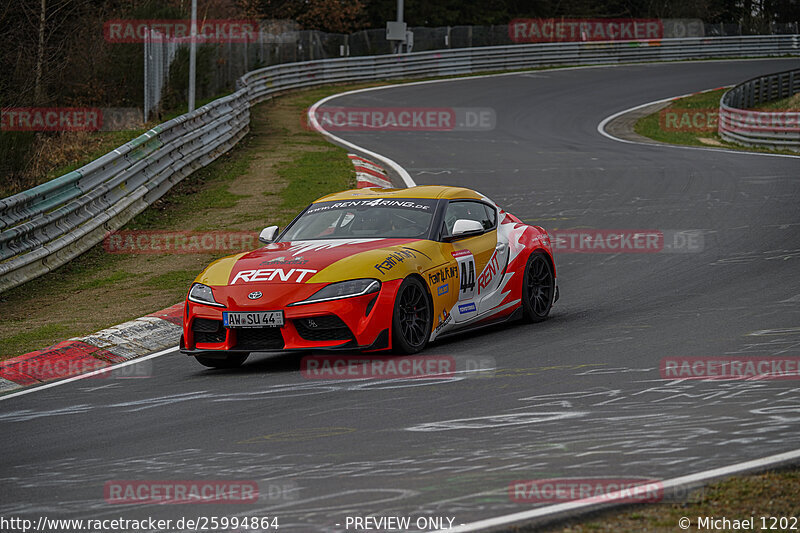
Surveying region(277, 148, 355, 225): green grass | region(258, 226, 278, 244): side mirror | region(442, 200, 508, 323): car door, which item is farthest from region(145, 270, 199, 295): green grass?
region(442, 200, 508, 323): car door

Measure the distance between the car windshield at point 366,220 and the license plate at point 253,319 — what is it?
144 cm

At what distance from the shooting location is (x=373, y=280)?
8.39 m

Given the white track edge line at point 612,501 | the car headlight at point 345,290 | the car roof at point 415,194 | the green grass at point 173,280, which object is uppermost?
the car roof at point 415,194

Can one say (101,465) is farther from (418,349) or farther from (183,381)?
(418,349)

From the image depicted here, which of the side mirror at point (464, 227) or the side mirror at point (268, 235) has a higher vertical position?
the side mirror at point (464, 227)

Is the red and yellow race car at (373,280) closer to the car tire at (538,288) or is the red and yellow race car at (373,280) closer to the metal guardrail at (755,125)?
the car tire at (538,288)

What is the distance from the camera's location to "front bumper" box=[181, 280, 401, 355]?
26.9 ft

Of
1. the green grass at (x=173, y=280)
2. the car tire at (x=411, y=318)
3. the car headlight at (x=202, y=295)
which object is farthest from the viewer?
the green grass at (x=173, y=280)

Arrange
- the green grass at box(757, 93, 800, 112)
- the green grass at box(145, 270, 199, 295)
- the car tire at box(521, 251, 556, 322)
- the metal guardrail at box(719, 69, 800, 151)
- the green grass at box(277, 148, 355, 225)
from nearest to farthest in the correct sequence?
1. the car tire at box(521, 251, 556, 322)
2. the green grass at box(145, 270, 199, 295)
3. the green grass at box(277, 148, 355, 225)
4. the metal guardrail at box(719, 69, 800, 151)
5. the green grass at box(757, 93, 800, 112)

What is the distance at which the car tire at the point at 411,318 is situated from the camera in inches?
331

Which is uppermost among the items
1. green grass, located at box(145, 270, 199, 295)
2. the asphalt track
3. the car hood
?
the car hood

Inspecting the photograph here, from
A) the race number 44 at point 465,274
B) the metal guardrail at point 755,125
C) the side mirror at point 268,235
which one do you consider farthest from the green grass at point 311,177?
the metal guardrail at point 755,125

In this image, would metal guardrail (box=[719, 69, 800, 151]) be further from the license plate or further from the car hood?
the license plate

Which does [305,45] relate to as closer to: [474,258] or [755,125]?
[755,125]
